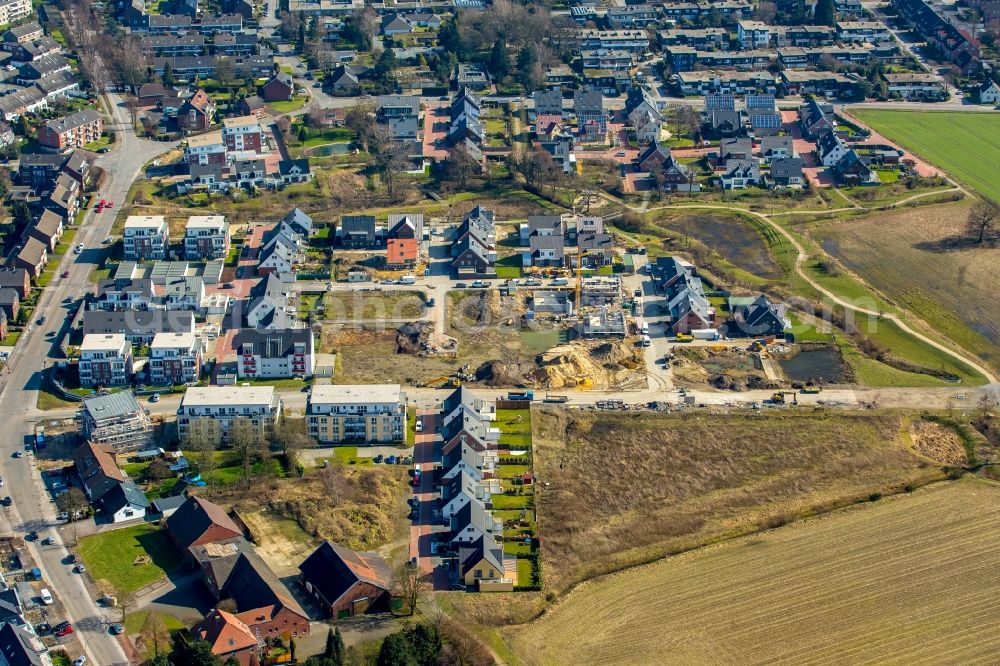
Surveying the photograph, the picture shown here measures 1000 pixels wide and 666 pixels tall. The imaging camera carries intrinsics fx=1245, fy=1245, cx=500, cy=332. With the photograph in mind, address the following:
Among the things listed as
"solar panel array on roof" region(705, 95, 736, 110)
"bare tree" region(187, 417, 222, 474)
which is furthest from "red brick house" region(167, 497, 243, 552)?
"solar panel array on roof" region(705, 95, 736, 110)

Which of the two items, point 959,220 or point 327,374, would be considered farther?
point 959,220

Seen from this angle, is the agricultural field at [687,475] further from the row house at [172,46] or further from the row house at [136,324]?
the row house at [172,46]

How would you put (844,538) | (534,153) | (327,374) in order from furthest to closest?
1. (534,153)
2. (327,374)
3. (844,538)

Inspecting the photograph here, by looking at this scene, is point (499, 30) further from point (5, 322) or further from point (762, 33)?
point (5, 322)

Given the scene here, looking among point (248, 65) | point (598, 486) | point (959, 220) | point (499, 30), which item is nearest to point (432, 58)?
point (499, 30)

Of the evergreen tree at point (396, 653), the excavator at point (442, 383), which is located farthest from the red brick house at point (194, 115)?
the evergreen tree at point (396, 653)

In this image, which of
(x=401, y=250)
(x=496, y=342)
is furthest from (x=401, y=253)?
(x=496, y=342)
